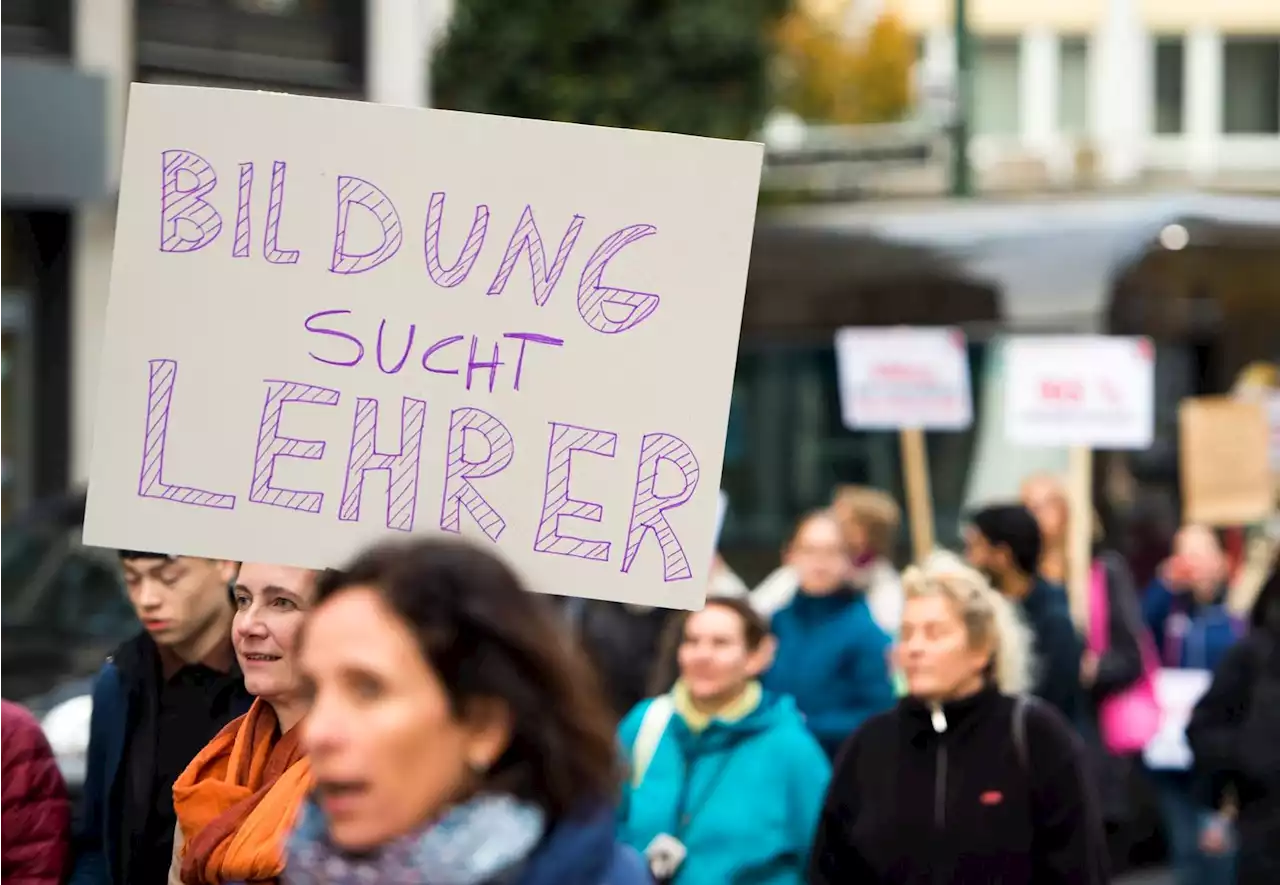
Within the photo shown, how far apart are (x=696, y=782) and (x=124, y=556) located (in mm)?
1658

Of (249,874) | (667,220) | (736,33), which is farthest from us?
(736,33)

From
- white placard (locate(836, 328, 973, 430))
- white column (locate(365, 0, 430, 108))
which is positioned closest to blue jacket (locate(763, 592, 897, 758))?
white placard (locate(836, 328, 973, 430))

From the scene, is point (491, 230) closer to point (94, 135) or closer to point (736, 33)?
point (94, 135)

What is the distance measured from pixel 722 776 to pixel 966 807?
30.4 inches

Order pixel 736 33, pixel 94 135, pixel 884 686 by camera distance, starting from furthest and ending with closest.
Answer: pixel 736 33 < pixel 94 135 < pixel 884 686

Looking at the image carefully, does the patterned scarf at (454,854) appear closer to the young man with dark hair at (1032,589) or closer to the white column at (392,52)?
the young man with dark hair at (1032,589)

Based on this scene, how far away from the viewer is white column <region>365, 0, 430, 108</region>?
65.1 feet

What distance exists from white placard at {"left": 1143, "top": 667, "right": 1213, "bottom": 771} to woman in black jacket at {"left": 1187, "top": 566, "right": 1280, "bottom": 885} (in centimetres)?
268

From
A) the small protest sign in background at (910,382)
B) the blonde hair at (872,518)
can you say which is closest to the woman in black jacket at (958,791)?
the blonde hair at (872,518)

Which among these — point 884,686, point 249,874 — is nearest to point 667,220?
point 249,874

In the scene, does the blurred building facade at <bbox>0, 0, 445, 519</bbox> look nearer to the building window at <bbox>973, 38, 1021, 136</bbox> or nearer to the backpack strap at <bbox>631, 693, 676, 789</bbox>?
the backpack strap at <bbox>631, 693, 676, 789</bbox>

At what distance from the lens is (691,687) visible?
5953mm

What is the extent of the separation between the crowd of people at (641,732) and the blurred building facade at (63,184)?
8.57 meters

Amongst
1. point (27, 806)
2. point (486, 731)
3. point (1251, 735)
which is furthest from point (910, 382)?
point (486, 731)
